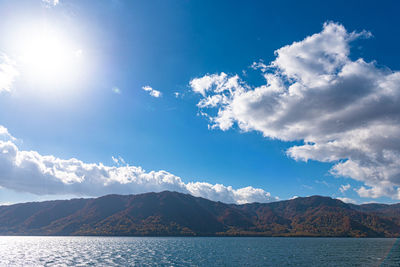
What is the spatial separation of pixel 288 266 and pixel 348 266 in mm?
25499

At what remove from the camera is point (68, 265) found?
100 m

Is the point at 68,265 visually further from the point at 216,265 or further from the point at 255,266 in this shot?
the point at 255,266

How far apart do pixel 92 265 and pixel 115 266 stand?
1027 cm

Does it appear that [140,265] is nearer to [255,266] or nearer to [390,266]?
[255,266]

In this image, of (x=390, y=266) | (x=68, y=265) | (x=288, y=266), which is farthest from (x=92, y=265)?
(x=390, y=266)

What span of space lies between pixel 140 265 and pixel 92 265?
747 inches

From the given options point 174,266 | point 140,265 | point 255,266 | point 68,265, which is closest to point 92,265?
point 68,265

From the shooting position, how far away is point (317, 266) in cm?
10406

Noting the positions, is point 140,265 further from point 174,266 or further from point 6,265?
point 6,265

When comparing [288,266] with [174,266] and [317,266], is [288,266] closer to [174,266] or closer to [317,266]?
[317,266]

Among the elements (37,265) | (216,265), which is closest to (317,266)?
(216,265)

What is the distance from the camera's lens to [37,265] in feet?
329

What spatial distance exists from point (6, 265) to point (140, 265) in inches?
2171

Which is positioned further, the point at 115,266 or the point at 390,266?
the point at 390,266
